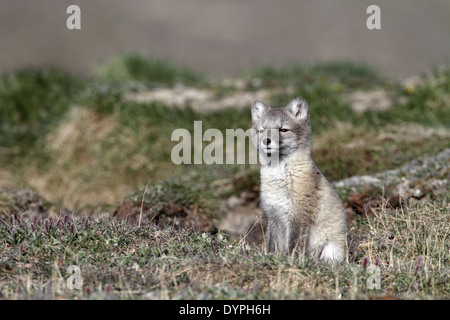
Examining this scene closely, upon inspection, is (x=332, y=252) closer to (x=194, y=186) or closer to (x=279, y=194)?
(x=279, y=194)

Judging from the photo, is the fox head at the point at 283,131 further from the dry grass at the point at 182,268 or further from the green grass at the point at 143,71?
the green grass at the point at 143,71

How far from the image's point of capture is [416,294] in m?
4.31

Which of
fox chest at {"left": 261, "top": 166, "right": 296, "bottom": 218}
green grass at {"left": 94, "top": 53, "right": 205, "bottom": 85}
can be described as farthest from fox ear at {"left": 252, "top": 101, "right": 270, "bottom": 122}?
green grass at {"left": 94, "top": 53, "right": 205, "bottom": 85}

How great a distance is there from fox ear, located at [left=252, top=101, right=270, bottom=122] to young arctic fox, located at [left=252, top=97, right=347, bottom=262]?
0.25m

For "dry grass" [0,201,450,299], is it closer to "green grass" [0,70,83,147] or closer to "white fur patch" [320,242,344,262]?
"white fur patch" [320,242,344,262]

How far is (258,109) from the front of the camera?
19.7 feet

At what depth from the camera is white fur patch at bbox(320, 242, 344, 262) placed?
550cm

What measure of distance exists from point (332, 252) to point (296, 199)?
23.4 inches

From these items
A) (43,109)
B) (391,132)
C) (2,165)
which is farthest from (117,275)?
(43,109)

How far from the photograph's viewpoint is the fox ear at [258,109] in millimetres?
5953

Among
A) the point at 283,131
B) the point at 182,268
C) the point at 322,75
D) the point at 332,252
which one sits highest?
the point at 322,75

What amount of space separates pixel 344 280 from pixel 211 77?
12411 millimetres

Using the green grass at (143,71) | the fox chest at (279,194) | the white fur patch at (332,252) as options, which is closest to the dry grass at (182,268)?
the white fur patch at (332,252)
